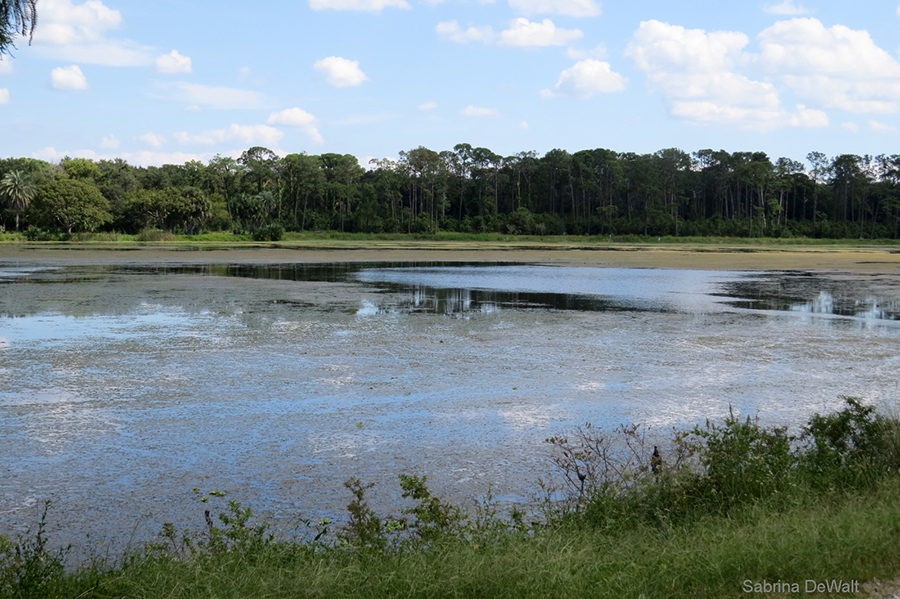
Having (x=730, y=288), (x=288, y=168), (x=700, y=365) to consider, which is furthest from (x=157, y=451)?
(x=288, y=168)

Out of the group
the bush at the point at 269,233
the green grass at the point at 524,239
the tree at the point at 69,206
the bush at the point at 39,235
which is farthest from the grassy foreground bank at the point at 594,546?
the bush at the point at 39,235

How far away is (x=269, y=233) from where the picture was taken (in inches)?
4065

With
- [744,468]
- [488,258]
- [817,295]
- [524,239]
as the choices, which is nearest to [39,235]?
[488,258]

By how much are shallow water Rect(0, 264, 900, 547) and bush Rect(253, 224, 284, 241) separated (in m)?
77.1

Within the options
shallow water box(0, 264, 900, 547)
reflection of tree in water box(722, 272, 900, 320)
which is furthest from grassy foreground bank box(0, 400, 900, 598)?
reflection of tree in water box(722, 272, 900, 320)

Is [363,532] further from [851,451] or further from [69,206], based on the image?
[69,206]

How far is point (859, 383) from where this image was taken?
12.5m

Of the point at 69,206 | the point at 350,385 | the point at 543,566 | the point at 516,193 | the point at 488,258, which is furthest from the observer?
the point at 516,193

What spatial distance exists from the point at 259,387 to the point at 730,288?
986 inches

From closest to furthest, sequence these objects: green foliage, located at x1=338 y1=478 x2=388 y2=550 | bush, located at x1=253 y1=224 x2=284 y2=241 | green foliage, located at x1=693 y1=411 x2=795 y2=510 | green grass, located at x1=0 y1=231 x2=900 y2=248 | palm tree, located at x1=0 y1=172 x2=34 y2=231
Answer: green foliage, located at x1=338 y1=478 x2=388 y2=550 < green foliage, located at x1=693 y1=411 x2=795 y2=510 < palm tree, located at x1=0 y1=172 x2=34 y2=231 < bush, located at x1=253 y1=224 x2=284 y2=241 < green grass, located at x1=0 y1=231 x2=900 y2=248

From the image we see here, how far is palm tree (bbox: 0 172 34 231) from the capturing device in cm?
10262

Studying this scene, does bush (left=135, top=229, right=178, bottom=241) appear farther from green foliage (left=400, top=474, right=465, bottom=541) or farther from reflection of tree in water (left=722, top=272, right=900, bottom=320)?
green foliage (left=400, top=474, right=465, bottom=541)

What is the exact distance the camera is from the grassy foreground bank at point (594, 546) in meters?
4.75

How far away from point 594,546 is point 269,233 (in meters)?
101
